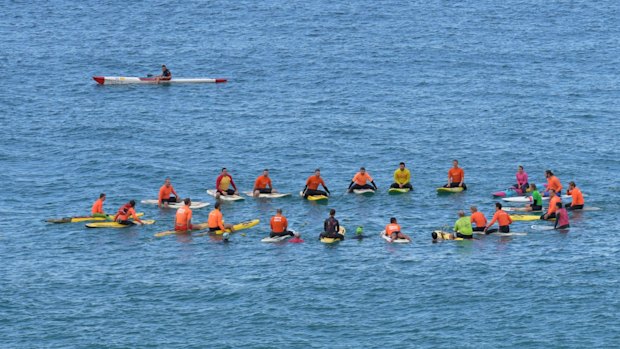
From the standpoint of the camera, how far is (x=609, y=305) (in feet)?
250

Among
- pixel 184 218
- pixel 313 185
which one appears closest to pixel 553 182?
pixel 313 185

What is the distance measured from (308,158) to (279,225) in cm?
2295

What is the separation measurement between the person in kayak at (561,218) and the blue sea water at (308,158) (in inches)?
59.0

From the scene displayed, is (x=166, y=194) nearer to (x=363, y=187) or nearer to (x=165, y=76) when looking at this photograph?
(x=363, y=187)

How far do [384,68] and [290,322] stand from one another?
68152 millimetres

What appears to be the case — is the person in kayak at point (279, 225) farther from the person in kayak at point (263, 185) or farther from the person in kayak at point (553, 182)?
the person in kayak at point (553, 182)

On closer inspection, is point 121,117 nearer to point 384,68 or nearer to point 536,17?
point 384,68

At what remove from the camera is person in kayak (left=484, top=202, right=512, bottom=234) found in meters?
87.7

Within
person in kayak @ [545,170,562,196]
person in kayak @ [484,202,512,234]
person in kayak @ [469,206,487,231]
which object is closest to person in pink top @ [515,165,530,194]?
person in kayak @ [545,170,562,196]

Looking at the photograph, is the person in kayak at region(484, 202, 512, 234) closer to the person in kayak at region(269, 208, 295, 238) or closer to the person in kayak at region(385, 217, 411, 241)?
the person in kayak at region(385, 217, 411, 241)

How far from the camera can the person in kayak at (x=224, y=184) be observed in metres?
98.4

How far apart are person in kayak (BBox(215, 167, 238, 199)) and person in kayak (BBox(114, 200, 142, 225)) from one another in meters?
8.42

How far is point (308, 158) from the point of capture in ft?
362

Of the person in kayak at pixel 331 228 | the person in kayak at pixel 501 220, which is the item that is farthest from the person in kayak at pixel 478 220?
the person in kayak at pixel 331 228
